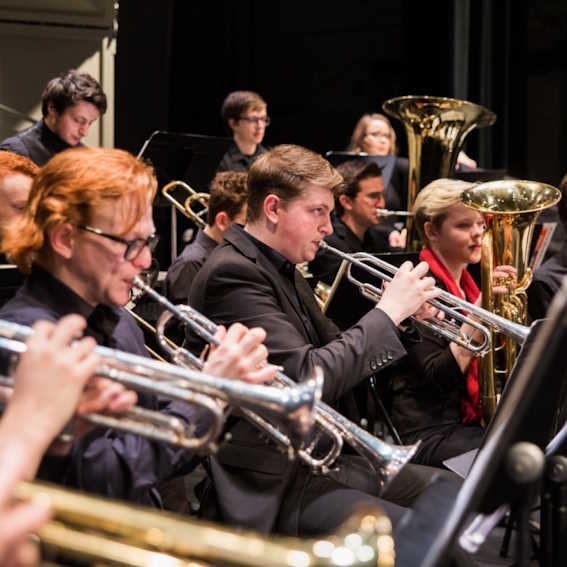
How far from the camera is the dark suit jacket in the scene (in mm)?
2461

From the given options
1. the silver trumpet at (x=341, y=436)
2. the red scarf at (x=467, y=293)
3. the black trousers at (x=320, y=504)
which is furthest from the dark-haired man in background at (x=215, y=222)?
the silver trumpet at (x=341, y=436)

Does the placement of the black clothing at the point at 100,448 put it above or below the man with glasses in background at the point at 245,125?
below

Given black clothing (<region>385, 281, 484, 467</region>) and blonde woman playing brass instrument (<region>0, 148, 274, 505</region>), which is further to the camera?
black clothing (<region>385, 281, 484, 467</region>)

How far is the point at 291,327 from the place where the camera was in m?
2.65

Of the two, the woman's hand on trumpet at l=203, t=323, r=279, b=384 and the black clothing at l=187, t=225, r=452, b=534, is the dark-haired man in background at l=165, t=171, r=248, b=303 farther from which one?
the woman's hand on trumpet at l=203, t=323, r=279, b=384

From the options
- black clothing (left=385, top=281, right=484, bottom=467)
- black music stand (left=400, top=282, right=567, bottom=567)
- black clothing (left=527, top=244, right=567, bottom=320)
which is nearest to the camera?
black music stand (left=400, top=282, right=567, bottom=567)

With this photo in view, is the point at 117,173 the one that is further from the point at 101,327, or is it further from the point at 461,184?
the point at 461,184

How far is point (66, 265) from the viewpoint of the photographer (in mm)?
1925

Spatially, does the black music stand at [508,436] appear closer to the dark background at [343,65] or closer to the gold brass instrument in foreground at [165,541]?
the gold brass instrument in foreground at [165,541]

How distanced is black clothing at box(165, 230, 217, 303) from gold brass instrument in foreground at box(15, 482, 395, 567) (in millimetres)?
2815

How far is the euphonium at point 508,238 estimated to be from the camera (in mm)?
3277

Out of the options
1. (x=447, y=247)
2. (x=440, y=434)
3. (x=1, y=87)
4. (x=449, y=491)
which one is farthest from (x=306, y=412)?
(x=1, y=87)

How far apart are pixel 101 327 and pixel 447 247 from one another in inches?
77.6

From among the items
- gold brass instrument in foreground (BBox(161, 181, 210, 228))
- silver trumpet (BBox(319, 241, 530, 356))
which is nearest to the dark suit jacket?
silver trumpet (BBox(319, 241, 530, 356))
